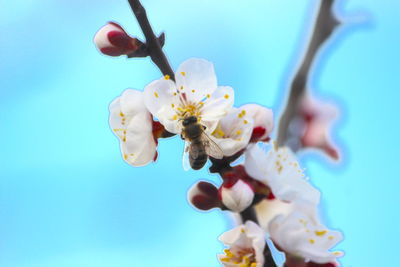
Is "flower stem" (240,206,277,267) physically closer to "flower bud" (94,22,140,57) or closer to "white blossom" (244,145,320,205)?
"white blossom" (244,145,320,205)

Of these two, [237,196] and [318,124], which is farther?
[318,124]

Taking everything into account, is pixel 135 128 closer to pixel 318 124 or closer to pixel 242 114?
pixel 242 114

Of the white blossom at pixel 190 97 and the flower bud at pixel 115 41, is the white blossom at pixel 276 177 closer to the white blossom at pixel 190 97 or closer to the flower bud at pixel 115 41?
the white blossom at pixel 190 97

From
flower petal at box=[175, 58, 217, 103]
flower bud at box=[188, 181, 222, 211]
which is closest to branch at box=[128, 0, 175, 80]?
flower petal at box=[175, 58, 217, 103]

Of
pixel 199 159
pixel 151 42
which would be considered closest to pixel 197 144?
pixel 199 159

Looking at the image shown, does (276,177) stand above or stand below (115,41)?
below
